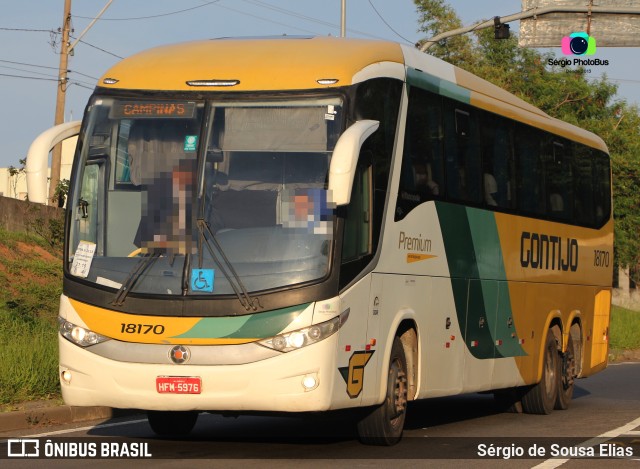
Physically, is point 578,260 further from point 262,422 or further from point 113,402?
point 113,402

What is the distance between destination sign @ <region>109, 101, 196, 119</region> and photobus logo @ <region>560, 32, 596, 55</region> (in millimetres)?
14937

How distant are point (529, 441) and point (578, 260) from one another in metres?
6.10

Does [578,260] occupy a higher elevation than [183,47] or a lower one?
lower

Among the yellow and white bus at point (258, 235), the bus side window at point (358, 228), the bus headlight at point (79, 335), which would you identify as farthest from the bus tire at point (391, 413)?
the bus headlight at point (79, 335)

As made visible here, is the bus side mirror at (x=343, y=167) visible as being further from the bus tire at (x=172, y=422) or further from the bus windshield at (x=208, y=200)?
the bus tire at (x=172, y=422)

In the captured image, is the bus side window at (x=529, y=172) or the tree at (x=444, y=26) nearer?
the bus side window at (x=529, y=172)

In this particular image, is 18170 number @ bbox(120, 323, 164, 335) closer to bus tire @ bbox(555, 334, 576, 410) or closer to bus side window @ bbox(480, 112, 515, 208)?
bus side window @ bbox(480, 112, 515, 208)

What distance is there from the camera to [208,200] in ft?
37.8

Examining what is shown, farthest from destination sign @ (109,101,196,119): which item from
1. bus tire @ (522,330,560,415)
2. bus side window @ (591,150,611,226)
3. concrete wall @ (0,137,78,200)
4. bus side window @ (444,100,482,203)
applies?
concrete wall @ (0,137,78,200)

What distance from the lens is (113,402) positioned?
1140 cm

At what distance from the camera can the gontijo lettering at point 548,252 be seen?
1703 cm

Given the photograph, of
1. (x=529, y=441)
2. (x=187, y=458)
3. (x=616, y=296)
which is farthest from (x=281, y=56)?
(x=616, y=296)

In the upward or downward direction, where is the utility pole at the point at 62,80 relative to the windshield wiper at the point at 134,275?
upward

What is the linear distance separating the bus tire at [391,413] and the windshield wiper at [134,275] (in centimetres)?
250
